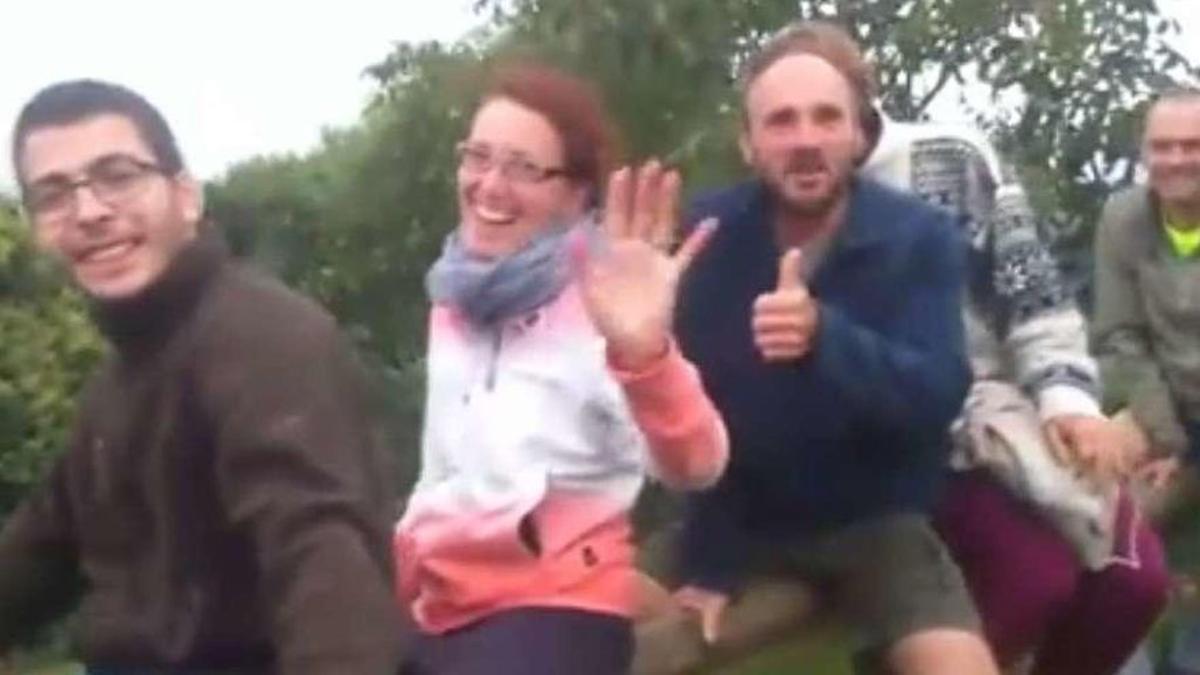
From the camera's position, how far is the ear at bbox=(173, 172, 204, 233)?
4.20 meters

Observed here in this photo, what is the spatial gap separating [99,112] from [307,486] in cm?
59

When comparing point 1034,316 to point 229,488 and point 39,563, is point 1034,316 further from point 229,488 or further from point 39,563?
point 229,488

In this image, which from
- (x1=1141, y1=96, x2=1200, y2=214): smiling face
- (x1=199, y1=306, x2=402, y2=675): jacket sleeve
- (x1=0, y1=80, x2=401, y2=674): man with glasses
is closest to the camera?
(x1=199, y1=306, x2=402, y2=675): jacket sleeve

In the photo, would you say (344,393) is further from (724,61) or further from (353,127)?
(353,127)

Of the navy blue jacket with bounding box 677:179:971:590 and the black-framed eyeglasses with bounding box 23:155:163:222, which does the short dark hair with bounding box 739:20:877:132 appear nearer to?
the navy blue jacket with bounding box 677:179:971:590

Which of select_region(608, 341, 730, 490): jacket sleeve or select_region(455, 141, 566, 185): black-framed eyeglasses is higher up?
select_region(455, 141, 566, 185): black-framed eyeglasses

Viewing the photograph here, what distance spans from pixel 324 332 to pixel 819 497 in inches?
55.8

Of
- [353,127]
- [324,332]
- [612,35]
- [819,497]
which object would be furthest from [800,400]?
[353,127]

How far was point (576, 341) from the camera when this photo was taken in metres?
4.96

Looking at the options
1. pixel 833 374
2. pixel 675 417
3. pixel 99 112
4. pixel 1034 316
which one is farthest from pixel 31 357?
pixel 99 112

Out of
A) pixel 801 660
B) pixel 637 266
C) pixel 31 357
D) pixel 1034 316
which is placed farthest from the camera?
pixel 31 357

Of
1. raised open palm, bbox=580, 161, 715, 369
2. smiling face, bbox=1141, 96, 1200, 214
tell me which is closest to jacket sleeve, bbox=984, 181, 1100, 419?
raised open palm, bbox=580, 161, 715, 369

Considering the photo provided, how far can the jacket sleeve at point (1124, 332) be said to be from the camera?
6547mm

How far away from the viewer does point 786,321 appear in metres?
4.77
